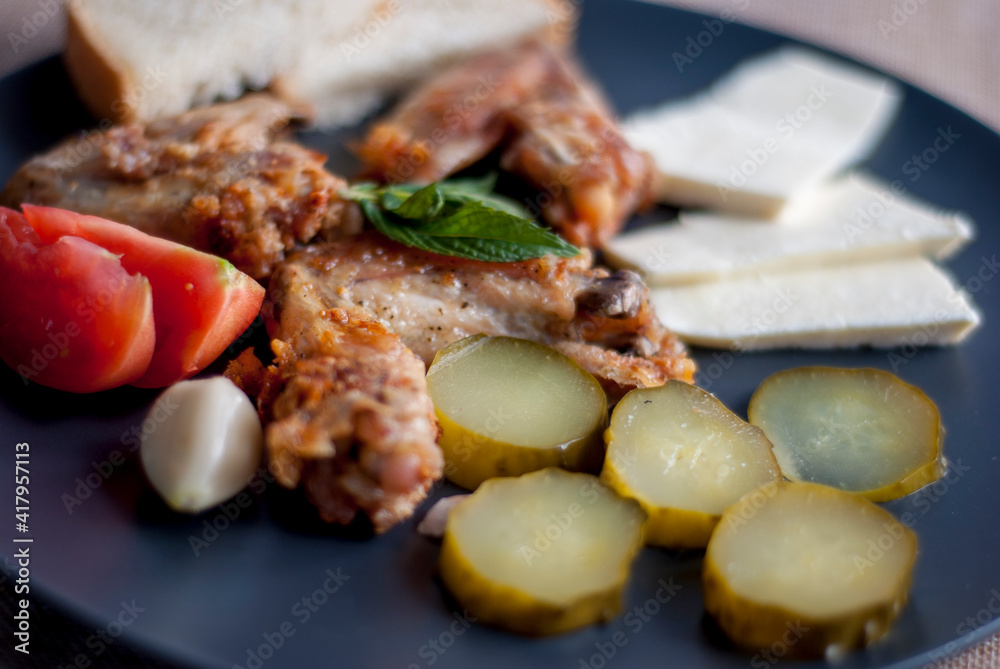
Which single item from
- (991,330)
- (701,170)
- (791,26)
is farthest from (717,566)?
(791,26)

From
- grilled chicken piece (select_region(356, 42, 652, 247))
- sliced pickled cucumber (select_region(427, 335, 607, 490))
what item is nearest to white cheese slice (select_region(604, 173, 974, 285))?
grilled chicken piece (select_region(356, 42, 652, 247))

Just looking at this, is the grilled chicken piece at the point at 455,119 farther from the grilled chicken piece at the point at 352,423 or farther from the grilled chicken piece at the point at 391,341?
the grilled chicken piece at the point at 352,423

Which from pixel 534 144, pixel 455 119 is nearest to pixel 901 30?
pixel 534 144

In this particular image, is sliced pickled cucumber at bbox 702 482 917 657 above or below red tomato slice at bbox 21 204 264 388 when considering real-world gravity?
below

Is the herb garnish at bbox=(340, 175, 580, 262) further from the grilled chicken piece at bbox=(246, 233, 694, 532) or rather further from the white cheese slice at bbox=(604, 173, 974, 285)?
the white cheese slice at bbox=(604, 173, 974, 285)

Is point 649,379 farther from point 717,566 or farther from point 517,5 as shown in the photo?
point 517,5

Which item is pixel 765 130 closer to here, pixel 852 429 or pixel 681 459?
pixel 852 429
